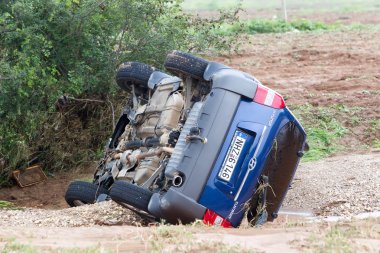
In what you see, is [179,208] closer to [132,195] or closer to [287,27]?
[132,195]

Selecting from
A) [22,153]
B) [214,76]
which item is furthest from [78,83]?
[214,76]

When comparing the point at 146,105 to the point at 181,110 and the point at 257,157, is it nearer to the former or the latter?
the point at 181,110

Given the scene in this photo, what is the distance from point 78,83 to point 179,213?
347 cm

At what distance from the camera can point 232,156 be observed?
7230 mm

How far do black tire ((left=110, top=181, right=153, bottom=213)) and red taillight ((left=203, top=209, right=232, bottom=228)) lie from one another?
1.72ft

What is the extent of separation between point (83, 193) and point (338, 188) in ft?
8.96

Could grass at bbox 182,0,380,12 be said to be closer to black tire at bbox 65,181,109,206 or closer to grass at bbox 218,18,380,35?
grass at bbox 218,18,380,35

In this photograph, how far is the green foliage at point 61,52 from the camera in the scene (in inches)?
383

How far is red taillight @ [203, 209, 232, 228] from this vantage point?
7.03 m

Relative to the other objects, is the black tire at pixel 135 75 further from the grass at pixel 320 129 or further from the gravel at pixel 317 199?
the grass at pixel 320 129

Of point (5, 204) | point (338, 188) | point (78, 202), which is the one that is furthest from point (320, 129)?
point (5, 204)

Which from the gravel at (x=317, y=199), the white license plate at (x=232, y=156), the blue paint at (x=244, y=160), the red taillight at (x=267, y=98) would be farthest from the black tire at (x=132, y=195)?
the red taillight at (x=267, y=98)

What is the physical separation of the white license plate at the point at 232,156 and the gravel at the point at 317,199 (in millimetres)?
834

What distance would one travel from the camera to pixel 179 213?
22.9 feet
